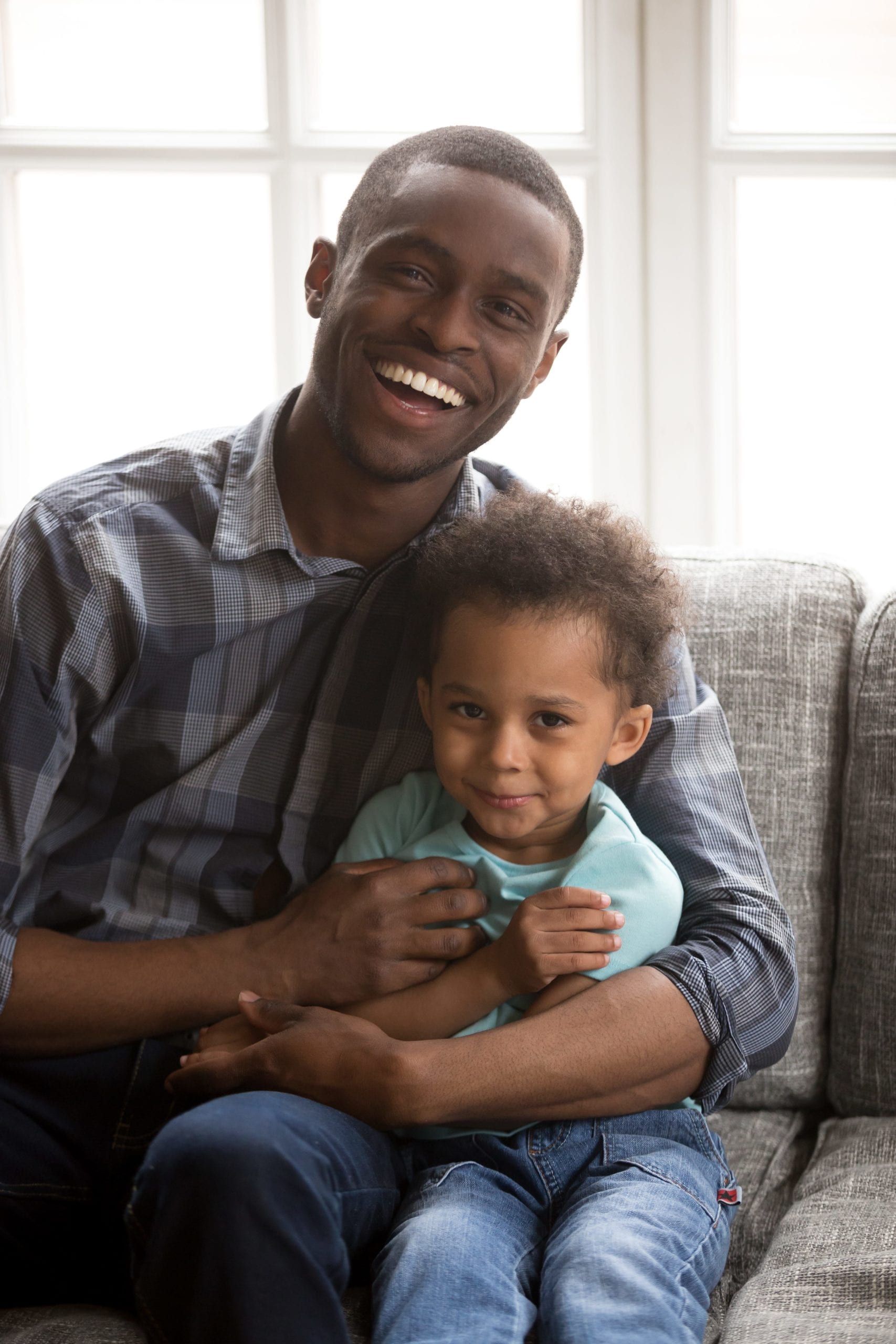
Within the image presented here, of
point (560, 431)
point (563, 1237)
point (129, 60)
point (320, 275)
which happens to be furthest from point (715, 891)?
point (129, 60)

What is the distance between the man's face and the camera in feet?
4.44

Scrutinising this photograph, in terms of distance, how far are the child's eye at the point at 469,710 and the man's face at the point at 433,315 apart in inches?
10.7

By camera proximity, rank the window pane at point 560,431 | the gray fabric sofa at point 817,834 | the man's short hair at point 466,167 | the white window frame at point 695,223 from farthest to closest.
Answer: the window pane at point 560,431 → the white window frame at point 695,223 → the gray fabric sofa at point 817,834 → the man's short hair at point 466,167

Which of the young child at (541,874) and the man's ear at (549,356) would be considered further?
the man's ear at (549,356)

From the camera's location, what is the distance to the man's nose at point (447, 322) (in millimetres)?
1347

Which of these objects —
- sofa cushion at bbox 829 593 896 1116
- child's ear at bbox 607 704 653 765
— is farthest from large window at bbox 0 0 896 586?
child's ear at bbox 607 704 653 765

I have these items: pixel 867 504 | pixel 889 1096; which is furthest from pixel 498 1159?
pixel 867 504

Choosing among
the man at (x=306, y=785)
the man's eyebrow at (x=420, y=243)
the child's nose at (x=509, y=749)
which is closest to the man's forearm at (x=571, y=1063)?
the man at (x=306, y=785)

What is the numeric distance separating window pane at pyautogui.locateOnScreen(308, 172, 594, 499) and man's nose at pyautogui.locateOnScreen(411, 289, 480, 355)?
1030 millimetres

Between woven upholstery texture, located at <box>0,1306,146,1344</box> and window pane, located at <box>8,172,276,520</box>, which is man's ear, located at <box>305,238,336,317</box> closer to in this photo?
window pane, located at <box>8,172,276,520</box>

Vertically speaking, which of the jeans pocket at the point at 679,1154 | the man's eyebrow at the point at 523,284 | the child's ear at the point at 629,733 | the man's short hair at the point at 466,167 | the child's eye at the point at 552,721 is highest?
the man's short hair at the point at 466,167

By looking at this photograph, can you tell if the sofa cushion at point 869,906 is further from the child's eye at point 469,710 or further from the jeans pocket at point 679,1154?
the child's eye at point 469,710

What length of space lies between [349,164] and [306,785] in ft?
4.59

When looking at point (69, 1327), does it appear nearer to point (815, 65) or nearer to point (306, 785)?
point (306, 785)
